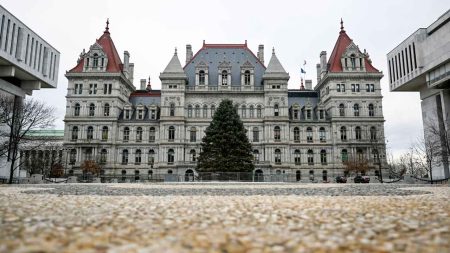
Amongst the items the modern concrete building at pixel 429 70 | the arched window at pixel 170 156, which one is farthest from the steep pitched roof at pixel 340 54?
the arched window at pixel 170 156

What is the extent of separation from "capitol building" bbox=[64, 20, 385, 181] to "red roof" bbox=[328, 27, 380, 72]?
424 millimetres

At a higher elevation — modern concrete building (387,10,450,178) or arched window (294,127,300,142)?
modern concrete building (387,10,450,178)

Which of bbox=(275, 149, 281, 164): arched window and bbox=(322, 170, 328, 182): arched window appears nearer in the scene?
bbox=(322, 170, 328, 182): arched window

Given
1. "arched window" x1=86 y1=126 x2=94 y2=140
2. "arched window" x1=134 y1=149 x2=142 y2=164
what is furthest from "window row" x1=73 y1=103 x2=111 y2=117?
"arched window" x1=134 y1=149 x2=142 y2=164

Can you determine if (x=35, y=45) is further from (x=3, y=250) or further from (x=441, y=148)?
(x=441, y=148)

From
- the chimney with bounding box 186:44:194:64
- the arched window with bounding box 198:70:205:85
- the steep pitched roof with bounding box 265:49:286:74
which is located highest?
the chimney with bounding box 186:44:194:64

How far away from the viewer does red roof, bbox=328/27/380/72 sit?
215ft

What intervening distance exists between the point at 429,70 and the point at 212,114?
35.7 metres

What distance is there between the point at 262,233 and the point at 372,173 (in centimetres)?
6201

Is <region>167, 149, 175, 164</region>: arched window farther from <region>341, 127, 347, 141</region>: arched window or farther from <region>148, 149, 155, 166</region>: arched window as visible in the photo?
<region>341, 127, 347, 141</region>: arched window

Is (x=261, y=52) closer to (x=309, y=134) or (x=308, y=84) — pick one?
(x=308, y=84)

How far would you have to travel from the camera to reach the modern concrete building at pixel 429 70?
39000 millimetres

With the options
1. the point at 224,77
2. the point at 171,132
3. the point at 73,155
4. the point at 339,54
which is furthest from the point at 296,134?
the point at 73,155

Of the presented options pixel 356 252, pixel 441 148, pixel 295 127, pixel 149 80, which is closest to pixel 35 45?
pixel 149 80
